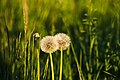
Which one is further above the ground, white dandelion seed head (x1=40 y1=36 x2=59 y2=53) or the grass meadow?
white dandelion seed head (x1=40 y1=36 x2=59 y2=53)

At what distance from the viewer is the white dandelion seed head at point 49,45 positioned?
1.62m

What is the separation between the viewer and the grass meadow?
186 cm

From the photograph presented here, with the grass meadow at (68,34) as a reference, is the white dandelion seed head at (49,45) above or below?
above

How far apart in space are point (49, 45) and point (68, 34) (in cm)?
104

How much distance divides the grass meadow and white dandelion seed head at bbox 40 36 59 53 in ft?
0.12

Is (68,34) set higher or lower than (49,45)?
lower

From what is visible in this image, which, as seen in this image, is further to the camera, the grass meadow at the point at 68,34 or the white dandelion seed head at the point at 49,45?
the grass meadow at the point at 68,34

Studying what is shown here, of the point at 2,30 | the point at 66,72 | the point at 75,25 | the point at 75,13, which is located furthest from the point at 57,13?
the point at 66,72

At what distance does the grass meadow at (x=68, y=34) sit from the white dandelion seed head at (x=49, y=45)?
0.04 metres

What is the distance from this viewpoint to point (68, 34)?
2.68 m

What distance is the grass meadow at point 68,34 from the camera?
73.0 inches

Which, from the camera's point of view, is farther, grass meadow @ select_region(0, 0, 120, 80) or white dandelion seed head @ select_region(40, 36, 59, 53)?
grass meadow @ select_region(0, 0, 120, 80)

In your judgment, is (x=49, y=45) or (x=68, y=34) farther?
(x=68, y=34)

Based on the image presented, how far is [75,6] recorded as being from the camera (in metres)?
3.99
